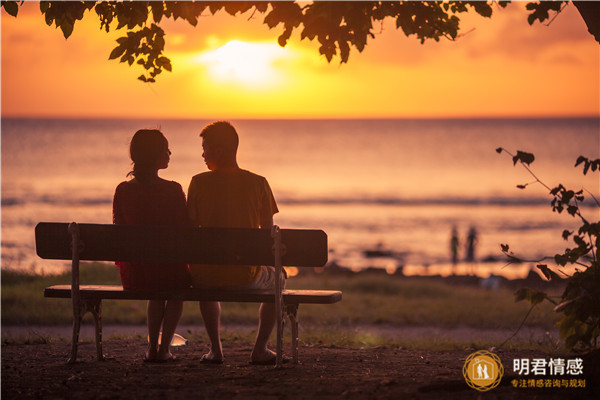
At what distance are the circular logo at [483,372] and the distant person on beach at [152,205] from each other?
7.10 feet

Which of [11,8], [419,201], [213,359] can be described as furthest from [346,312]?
[419,201]

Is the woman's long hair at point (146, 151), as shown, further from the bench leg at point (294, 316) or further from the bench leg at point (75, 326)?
the bench leg at point (294, 316)

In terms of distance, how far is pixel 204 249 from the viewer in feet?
20.0

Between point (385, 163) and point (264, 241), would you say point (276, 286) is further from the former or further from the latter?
point (385, 163)

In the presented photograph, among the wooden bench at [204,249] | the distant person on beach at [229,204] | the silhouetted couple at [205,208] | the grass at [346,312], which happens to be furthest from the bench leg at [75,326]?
the grass at [346,312]

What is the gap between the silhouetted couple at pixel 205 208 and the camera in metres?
6.30

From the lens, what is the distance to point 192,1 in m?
6.61

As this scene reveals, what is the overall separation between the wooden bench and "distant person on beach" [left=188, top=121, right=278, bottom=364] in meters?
0.15

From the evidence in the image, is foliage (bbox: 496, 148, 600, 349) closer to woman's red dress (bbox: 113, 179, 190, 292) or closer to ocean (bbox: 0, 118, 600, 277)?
woman's red dress (bbox: 113, 179, 190, 292)

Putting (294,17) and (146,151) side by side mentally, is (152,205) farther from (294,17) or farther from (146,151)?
(294,17)

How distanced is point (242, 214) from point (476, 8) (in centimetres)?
266

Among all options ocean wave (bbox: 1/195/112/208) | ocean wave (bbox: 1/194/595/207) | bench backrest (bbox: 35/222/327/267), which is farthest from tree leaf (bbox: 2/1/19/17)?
ocean wave (bbox: 1/194/595/207)

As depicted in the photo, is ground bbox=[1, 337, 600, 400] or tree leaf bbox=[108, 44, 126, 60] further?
tree leaf bbox=[108, 44, 126, 60]

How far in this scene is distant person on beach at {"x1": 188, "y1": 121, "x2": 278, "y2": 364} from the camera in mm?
6281
